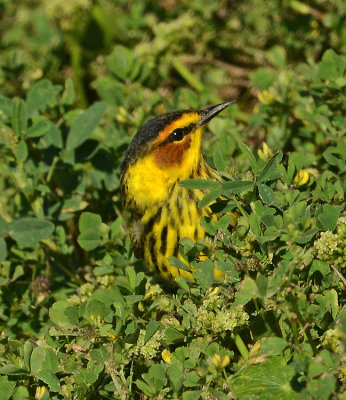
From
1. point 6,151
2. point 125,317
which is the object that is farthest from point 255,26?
point 125,317

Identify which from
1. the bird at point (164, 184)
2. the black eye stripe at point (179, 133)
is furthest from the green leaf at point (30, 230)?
the black eye stripe at point (179, 133)

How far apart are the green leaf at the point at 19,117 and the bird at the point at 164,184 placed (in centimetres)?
52

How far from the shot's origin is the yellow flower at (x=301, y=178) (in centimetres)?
272

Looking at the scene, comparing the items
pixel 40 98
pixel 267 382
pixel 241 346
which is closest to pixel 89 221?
pixel 40 98

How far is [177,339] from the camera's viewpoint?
7.73ft

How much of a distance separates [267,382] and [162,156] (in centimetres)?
118

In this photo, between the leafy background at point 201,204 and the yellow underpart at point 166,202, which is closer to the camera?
the leafy background at point 201,204

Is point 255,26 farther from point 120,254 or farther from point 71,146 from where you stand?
point 120,254

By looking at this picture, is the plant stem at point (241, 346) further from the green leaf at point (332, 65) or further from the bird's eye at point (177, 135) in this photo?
the green leaf at point (332, 65)

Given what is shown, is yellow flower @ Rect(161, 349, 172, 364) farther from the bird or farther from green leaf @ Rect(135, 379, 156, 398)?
the bird

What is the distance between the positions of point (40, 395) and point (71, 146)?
1.48 meters

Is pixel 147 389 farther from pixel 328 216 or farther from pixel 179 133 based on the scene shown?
pixel 179 133

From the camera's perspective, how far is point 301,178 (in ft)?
9.05

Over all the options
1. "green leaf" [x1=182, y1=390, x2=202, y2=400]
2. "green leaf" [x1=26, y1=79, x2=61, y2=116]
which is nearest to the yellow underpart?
"green leaf" [x1=26, y1=79, x2=61, y2=116]
